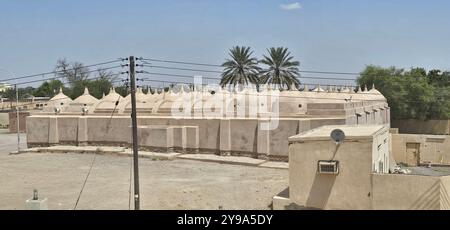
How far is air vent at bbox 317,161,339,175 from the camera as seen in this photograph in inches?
515

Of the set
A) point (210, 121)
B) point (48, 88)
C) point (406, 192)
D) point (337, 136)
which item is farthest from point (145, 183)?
point (48, 88)

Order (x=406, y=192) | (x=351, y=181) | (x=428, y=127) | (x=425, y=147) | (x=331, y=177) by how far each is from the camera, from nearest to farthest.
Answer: (x=406, y=192)
(x=351, y=181)
(x=331, y=177)
(x=425, y=147)
(x=428, y=127)

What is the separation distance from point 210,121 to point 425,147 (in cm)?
1138

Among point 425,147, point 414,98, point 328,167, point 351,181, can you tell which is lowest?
point 425,147

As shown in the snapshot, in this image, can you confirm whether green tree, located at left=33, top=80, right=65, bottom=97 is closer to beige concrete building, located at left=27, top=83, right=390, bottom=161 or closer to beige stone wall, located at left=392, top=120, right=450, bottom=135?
beige concrete building, located at left=27, top=83, right=390, bottom=161

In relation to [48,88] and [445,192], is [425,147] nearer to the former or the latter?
[445,192]

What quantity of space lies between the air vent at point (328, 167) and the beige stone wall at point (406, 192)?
3.39 feet

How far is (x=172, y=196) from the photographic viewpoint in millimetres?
15953

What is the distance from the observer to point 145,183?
18391 mm

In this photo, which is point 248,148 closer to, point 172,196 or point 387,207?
point 172,196

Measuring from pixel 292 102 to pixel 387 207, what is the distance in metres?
15.9

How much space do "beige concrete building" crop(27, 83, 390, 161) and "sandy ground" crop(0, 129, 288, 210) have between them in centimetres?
173

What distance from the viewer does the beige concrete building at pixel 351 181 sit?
1180 cm

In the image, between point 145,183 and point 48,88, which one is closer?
point 145,183
